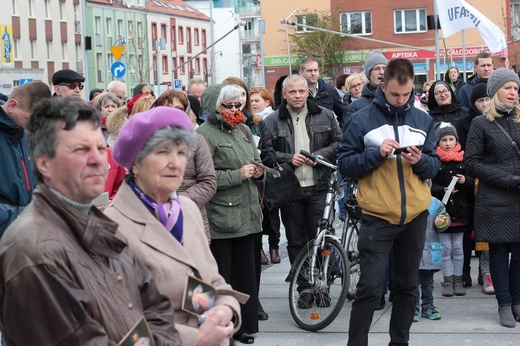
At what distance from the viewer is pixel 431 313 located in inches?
346

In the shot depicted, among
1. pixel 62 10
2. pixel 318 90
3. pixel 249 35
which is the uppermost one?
pixel 249 35

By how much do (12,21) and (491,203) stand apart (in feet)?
203

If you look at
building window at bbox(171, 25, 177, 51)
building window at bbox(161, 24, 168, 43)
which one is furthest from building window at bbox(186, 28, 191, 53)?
building window at bbox(161, 24, 168, 43)

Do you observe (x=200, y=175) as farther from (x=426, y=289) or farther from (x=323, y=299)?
(x=426, y=289)

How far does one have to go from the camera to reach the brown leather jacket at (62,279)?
3109 mm

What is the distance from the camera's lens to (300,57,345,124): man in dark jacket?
39.0 feet

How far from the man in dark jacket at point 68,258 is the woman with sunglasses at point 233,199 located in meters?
4.29

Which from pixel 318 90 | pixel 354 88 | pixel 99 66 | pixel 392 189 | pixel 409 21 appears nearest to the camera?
pixel 392 189

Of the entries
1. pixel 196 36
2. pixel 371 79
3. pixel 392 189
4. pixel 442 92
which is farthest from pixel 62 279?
pixel 196 36

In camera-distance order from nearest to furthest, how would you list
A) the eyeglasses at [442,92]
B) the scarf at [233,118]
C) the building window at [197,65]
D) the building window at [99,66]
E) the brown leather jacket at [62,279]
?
the brown leather jacket at [62,279]
the scarf at [233,118]
the eyeglasses at [442,92]
the building window at [99,66]
the building window at [197,65]

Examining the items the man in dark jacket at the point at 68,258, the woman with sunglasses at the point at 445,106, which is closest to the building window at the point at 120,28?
the woman with sunglasses at the point at 445,106

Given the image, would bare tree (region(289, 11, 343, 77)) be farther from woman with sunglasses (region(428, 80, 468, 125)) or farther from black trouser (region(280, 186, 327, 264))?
black trouser (region(280, 186, 327, 264))

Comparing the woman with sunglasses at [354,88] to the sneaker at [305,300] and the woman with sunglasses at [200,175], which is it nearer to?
the sneaker at [305,300]

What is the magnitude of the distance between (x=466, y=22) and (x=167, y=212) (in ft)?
43.9
